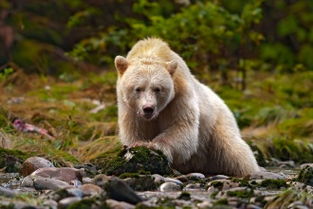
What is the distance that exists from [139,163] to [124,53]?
7817 millimetres

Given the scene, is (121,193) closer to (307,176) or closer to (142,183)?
(142,183)

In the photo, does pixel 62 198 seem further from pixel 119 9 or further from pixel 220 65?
pixel 119 9

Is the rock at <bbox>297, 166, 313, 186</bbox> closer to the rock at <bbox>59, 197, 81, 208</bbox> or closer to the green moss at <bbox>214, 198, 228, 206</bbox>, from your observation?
the green moss at <bbox>214, 198, 228, 206</bbox>

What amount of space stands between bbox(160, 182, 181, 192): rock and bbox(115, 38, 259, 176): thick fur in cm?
106

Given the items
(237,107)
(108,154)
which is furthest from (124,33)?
(108,154)

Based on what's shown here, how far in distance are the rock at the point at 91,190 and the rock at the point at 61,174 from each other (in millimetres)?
963

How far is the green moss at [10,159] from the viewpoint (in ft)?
27.6

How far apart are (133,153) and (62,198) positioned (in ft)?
6.22

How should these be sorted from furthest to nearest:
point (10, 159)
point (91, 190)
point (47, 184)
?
point (10, 159) < point (47, 184) < point (91, 190)

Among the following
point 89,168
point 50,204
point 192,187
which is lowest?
point 89,168

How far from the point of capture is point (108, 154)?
31.5ft

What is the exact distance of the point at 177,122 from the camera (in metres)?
8.23

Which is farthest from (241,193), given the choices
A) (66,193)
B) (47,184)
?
(47,184)

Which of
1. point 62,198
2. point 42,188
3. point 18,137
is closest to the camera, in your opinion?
point 62,198
